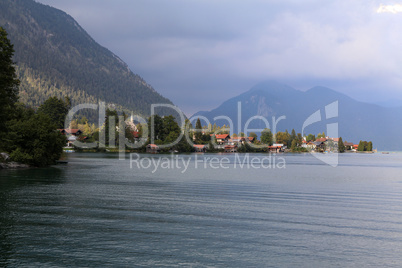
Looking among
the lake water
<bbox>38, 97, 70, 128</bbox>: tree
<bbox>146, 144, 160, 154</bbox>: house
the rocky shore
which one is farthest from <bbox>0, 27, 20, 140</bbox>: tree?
<bbox>146, 144, 160, 154</bbox>: house

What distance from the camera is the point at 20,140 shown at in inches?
2363

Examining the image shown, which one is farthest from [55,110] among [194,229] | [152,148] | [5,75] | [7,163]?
[194,229]

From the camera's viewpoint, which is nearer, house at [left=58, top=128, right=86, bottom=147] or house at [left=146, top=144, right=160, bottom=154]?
house at [left=146, top=144, right=160, bottom=154]

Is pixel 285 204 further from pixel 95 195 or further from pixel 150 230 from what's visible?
pixel 95 195

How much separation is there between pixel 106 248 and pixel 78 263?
2212 millimetres

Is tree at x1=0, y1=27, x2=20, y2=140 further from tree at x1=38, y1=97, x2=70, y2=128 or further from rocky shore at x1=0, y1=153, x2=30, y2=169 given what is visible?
tree at x1=38, y1=97, x2=70, y2=128

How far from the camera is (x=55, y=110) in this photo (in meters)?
158

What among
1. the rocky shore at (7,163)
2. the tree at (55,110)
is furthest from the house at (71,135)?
the rocky shore at (7,163)

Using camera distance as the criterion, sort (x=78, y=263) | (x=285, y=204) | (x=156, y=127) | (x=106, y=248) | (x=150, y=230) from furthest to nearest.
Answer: (x=156, y=127), (x=285, y=204), (x=150, y=230), (x=106, y=248), (x=78, y=263)

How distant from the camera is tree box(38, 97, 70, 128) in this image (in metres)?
156

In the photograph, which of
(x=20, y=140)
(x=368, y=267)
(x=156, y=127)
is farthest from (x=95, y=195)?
(x=156, y=127)

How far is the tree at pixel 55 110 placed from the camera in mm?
156125

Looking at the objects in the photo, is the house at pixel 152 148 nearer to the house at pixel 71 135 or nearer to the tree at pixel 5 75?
the house at pixel 71 135

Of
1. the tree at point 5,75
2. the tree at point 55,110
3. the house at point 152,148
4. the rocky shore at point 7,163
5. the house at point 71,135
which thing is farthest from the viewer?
the house at point 71,135
